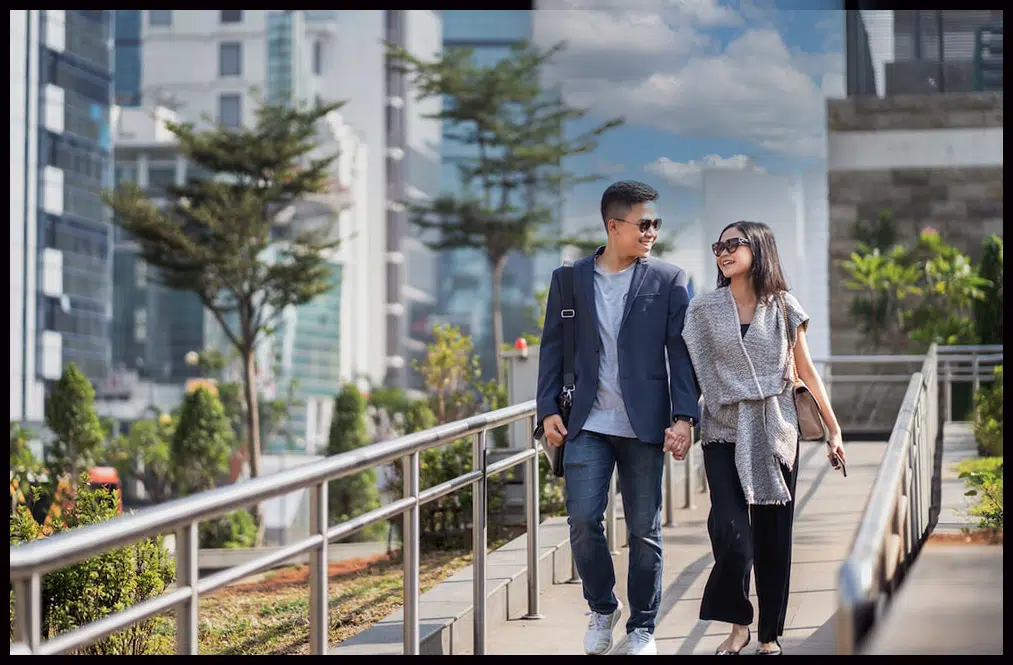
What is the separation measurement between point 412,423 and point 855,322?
643cm

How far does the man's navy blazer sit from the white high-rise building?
198 feet

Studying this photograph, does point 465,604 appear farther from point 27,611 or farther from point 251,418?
point 251,418

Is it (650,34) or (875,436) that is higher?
(650,34)

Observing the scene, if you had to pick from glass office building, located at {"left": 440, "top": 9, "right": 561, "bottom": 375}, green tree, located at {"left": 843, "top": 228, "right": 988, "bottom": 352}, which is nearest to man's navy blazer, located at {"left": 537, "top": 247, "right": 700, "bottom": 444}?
green tree, located at {"left": 843, "top": 228, "right": 988, "bottom": 352}

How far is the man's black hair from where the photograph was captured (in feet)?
15.6

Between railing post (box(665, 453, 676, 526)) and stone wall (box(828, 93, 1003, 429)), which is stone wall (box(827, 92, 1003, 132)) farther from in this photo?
railing post (box(665, 453, 676, 526))

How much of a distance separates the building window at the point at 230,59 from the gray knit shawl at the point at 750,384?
222 feet

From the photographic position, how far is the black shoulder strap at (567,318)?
4.75 m

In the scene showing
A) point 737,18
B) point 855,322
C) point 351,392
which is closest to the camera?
point 737,18

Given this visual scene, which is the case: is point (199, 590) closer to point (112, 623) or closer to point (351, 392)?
point (112, 623)

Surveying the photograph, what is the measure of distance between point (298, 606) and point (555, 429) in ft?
12.8

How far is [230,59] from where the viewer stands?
7044 centimetres

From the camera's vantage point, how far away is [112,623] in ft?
10.1
